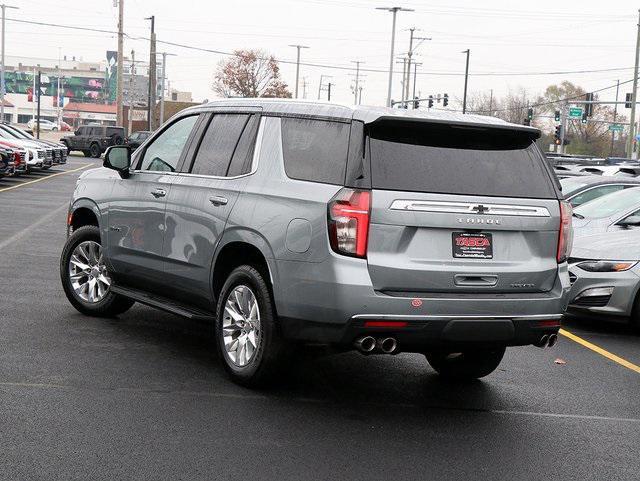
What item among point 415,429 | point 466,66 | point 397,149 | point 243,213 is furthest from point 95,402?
point 466,66

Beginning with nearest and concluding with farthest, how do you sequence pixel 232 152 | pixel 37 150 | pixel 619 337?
pixel 232 152
pixel 619 337
pixel 37 150

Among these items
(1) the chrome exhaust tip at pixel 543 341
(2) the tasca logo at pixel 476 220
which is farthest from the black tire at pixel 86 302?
(1) the chrome exhaust tip at pixel 543 341

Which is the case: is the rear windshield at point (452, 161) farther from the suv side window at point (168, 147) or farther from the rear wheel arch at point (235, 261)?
the suv side window at point (168, 147)

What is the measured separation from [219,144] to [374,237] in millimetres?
1963

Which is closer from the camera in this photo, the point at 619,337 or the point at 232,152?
the point at 232,152

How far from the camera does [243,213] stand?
644 cm

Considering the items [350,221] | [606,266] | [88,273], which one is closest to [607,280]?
[606,266]

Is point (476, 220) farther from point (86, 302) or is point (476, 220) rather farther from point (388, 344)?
point (86, 302)

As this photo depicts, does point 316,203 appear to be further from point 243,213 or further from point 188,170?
point 188,170

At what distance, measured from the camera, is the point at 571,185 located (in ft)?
50.5

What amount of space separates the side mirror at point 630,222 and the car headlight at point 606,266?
54.9 inches

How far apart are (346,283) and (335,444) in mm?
916

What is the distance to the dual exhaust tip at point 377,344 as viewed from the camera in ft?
18.7

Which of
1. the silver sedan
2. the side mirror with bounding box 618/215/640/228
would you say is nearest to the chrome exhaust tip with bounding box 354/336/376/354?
the silver sedan
